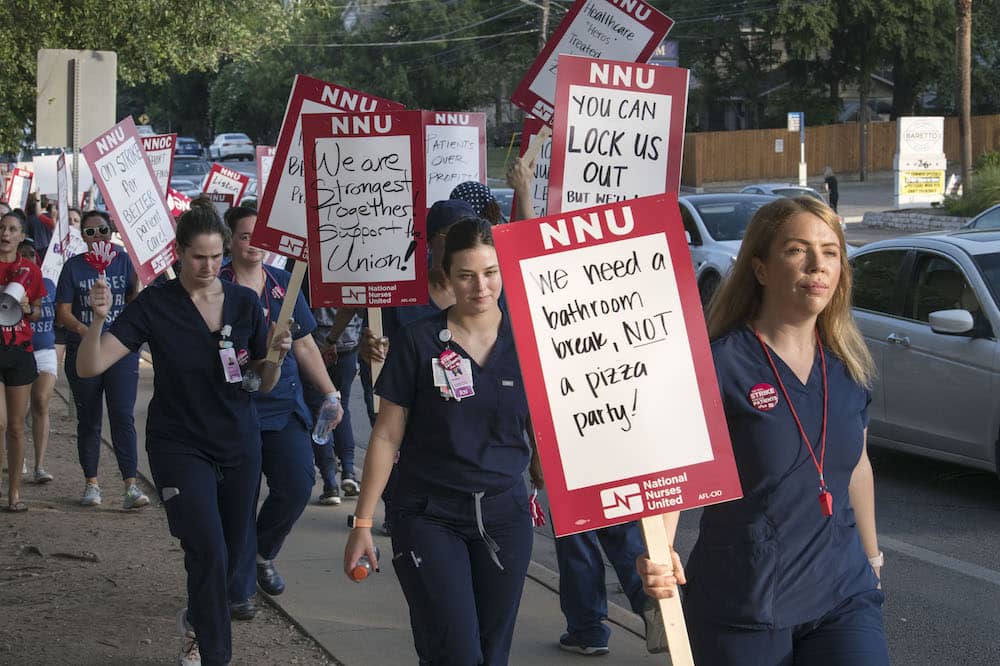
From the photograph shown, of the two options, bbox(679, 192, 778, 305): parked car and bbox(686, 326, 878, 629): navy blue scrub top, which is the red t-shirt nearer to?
bbox(686, 326, 878, 629): navy blue scrub top

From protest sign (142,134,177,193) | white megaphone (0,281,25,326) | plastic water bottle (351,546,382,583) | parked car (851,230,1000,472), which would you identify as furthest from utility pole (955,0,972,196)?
plastic water bottle (351,546,382,583)

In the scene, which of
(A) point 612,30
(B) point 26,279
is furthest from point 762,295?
(B) point 26,279

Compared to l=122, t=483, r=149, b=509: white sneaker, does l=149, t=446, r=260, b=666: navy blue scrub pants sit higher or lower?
higher

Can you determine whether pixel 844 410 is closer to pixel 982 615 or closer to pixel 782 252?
pixel 782 252

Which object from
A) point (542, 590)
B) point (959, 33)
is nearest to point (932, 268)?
point (542, 590)

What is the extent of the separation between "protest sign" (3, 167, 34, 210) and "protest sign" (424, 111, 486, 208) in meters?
10.9

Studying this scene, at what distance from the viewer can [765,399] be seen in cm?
362

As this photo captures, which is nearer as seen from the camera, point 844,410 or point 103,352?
point 844,410

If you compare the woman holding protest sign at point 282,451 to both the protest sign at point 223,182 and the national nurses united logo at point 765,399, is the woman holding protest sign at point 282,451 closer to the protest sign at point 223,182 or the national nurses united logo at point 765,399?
the national nurses united logo at point 765,399

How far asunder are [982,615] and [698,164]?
4763 cm

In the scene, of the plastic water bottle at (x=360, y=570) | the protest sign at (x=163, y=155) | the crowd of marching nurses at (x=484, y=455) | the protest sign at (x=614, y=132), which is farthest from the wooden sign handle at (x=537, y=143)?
the protest sign at (x=163, y=155)

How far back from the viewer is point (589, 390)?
3.52 m

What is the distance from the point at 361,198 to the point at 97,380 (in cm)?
331

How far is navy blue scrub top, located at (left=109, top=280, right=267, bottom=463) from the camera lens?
551 centimetres
